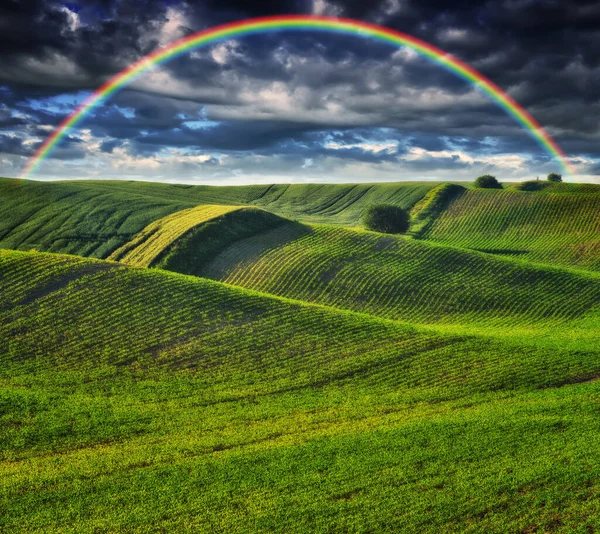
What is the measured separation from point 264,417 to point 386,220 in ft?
239

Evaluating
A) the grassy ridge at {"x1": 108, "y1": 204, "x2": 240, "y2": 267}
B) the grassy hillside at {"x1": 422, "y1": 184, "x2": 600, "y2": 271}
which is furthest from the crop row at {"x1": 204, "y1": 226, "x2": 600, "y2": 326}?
the grassy hillside at {"x1": 422, "y1": 184, "x2": 600, "y2": 271}

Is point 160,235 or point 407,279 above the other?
point 160,235

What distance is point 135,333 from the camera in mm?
35594

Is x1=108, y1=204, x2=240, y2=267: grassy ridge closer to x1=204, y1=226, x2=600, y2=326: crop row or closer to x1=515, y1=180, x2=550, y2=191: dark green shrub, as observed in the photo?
x1=204, y1=226, x2=600, y2=326: crop row

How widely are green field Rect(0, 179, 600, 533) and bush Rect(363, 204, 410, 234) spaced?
25.7 m

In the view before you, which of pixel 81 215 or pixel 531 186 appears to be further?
pixel 531 186

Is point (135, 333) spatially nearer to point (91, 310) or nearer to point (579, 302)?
point (91, 310)

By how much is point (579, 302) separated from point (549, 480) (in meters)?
42.6

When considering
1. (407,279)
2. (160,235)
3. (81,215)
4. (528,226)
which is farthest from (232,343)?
(528,226)

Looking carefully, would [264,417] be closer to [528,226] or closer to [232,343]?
[232,343]

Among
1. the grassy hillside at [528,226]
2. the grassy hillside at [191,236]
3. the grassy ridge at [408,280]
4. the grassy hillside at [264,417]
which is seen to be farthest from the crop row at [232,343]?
the grassy hillside at [528,226]

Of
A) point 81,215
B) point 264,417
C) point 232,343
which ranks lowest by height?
point 264,417

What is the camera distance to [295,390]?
96.6 ft

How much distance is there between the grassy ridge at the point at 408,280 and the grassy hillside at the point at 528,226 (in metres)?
23.6
